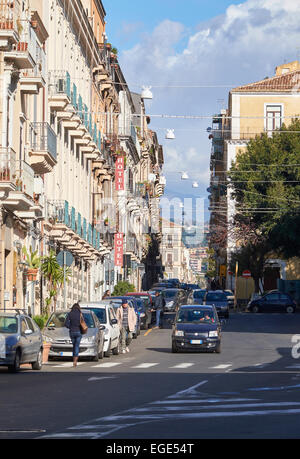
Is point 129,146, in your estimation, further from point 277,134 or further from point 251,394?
point 251,394

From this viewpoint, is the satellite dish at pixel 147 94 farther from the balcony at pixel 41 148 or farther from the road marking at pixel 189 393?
the road marking at pixel 189 393

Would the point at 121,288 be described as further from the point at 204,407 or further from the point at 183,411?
the point at 183,411

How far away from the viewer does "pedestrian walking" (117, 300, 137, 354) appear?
3319 centimetres

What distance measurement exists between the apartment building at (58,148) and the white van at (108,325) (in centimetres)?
296

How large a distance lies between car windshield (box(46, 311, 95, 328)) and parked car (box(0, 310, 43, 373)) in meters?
4.00

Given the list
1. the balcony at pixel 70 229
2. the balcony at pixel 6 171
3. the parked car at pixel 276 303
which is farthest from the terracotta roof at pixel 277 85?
the balcony at pixel 6 171

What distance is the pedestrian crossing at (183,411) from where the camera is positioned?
1221cm

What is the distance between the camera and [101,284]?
6431 cm

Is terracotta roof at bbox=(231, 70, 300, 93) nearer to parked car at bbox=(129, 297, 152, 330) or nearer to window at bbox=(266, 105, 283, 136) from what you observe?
window at bbox=(266, 105, 283, 136)

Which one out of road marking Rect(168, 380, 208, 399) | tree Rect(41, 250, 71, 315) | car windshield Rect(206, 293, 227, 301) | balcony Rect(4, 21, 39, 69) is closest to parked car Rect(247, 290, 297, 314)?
car windshield Rect(206, 293, 227, 301)

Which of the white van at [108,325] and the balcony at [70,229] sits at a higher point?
the balcony at [70,229]

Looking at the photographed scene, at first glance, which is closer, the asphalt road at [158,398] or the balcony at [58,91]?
the asphalt road at [158,398]

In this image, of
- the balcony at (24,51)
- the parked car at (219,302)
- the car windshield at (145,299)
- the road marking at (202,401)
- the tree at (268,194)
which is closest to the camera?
the road marking at (202,401)

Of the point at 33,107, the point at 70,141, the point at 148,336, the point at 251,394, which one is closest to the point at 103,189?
the point at 70,141
